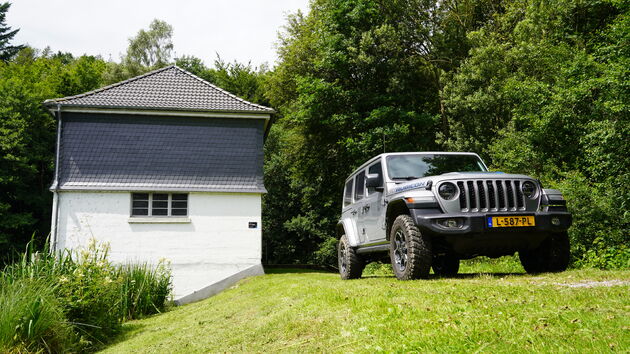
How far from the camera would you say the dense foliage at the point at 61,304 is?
7992 mm

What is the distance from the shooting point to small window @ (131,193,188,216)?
61.4 feet

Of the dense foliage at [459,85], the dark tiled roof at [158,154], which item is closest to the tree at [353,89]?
the dense foliage at [459,85]

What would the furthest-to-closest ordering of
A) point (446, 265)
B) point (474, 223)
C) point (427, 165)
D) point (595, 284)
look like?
1. point (446, 265)
2. point (427, 165)
3. point (474, 223)
4. point (595, 284)

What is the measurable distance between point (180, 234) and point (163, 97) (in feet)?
19.0

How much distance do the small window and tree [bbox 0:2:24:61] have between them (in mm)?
50814

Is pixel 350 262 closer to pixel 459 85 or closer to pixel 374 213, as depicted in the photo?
pixel 374 213

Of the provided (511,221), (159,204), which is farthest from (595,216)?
(159,204)

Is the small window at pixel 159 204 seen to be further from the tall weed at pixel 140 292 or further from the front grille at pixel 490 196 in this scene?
the front grille at pixel 490 196

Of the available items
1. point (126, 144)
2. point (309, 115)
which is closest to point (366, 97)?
point (309, 115)

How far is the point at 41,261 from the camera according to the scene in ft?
33.1

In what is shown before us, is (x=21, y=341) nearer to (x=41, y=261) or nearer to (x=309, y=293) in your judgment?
(x=41, y=261)

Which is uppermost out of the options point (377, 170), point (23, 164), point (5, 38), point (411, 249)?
point (5, 38)

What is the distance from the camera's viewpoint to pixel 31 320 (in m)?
8.04

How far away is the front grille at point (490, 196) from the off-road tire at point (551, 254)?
105cm
